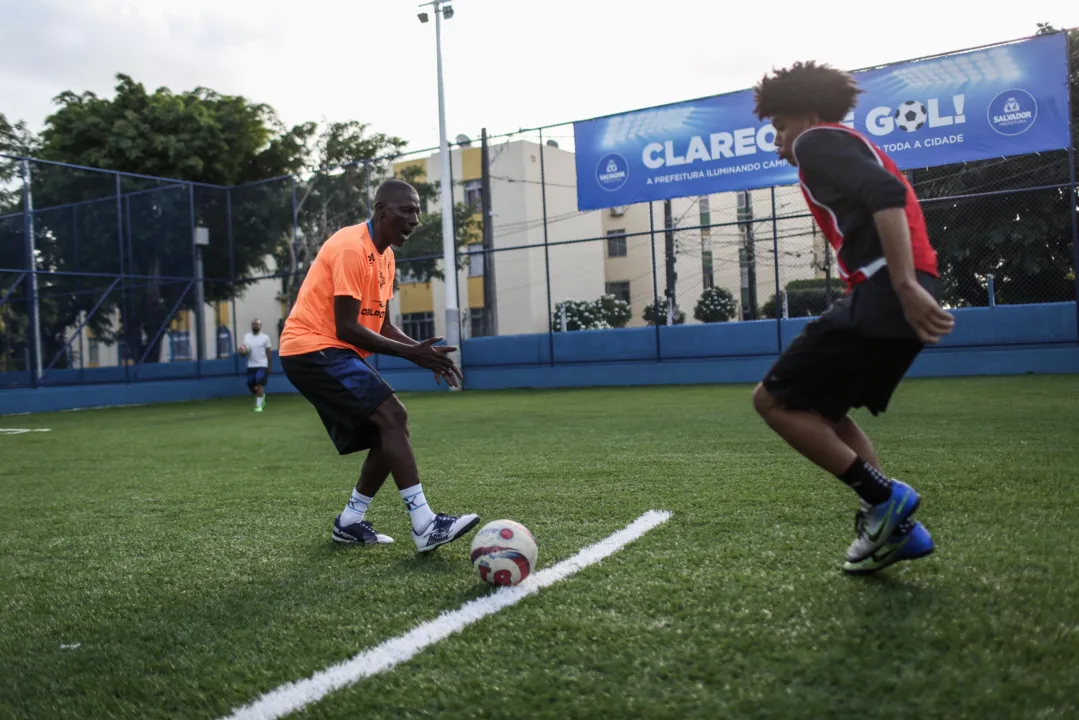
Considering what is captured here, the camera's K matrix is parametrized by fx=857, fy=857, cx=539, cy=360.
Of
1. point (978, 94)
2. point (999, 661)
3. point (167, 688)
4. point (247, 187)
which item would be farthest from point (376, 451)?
point (247, 187)

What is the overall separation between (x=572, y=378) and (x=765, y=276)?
1081 cm

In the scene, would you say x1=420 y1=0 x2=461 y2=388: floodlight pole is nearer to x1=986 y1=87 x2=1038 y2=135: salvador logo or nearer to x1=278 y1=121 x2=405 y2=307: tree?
x1=278 y1=121 x2=405 y2=307: tree

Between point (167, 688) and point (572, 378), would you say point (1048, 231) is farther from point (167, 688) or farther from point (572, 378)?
point (167, 688)

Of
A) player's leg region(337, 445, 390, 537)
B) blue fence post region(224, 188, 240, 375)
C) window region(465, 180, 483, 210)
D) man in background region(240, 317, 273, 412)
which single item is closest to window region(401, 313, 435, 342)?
window region(465, 180, 483, 210)

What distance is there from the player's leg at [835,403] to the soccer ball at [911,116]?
13140 mm

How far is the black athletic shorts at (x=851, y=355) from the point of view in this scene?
2660mm

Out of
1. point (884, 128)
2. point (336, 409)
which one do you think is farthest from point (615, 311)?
point (336, 409)

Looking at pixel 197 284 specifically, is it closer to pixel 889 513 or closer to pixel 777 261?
pixel 777 261

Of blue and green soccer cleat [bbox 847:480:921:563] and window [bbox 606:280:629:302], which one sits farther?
window [bbox 606:280:629:302]

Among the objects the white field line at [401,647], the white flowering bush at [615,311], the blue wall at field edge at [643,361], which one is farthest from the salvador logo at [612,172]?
the white field line at [401,647]

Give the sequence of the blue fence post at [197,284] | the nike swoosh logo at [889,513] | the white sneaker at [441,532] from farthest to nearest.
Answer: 1. the blue fence post at [197,284]
2. the white sneaker at [441,532]
3. the nike swoosh logo at [889,513]

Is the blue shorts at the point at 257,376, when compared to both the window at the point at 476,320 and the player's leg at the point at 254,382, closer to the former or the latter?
the player's leg at the point at 254,382

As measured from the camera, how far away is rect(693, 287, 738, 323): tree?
29.4 metres

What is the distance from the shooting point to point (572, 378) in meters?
18.1
